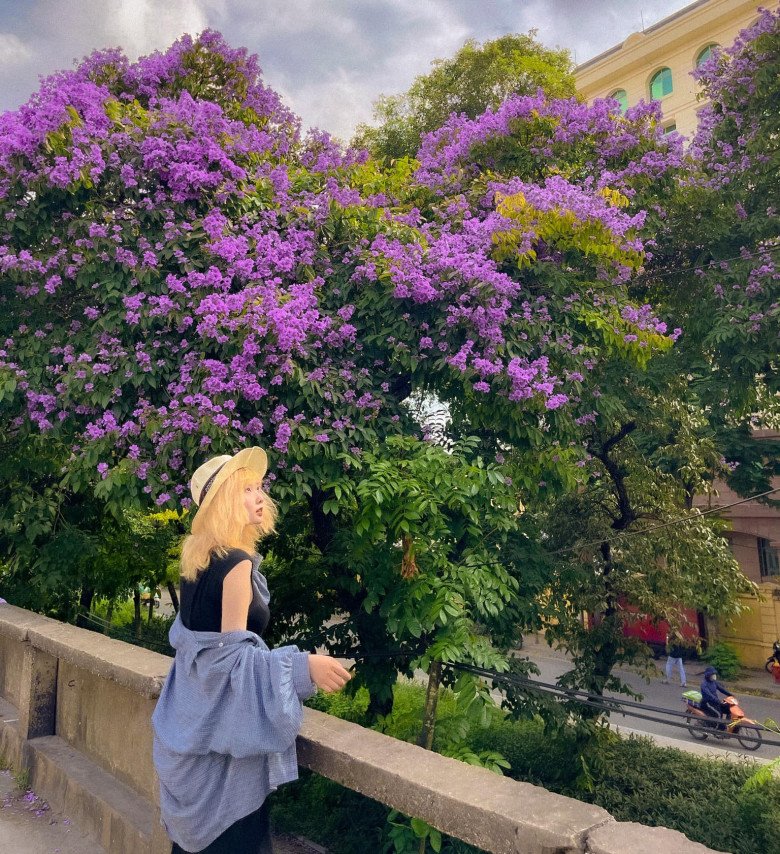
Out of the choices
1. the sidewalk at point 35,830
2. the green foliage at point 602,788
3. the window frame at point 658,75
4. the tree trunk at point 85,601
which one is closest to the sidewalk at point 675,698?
the green foliage at point 602,788

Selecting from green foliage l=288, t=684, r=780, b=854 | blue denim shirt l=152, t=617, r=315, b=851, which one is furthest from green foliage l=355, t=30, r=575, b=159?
blue denim shirt l=152, t=617, r=315, b=851

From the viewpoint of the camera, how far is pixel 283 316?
490 cm

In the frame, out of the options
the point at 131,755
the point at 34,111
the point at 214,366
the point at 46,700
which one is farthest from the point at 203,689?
the point at 34,111

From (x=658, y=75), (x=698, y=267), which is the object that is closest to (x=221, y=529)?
(x=698, y=267)

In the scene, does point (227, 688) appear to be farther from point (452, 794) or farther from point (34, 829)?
point (34, 829)

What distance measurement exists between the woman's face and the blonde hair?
1cm

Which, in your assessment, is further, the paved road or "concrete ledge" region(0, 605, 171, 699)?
the paved road

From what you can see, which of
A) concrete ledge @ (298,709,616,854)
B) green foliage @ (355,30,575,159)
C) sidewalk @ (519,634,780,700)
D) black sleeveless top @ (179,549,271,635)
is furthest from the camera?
sidewalk @ (519,634,780,700)

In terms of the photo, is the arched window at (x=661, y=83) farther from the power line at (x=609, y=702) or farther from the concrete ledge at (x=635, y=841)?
the concrete ledge at (x=635, y=841)

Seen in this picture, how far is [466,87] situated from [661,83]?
717 inches

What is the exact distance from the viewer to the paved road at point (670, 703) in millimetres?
13312

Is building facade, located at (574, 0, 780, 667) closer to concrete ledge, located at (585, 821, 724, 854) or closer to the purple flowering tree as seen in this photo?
the purple flowering tree

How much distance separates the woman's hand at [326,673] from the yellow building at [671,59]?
26.9 m

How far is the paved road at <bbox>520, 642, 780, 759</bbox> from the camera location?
13312 millimetres
